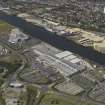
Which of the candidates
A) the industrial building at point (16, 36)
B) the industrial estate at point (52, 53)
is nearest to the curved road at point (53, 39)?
the industrial estate at point (52, 53)

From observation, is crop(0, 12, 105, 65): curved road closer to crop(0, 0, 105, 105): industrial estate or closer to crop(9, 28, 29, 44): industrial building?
crop(0, 0, 105, 105): industrial estate

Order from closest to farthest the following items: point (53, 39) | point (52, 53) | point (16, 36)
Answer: point (52, 53), point (53, 39), point (16, 36)

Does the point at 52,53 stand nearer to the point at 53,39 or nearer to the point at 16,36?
the point at 53,39

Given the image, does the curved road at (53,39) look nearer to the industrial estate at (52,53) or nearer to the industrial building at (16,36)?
the industrial estate at (52,53)

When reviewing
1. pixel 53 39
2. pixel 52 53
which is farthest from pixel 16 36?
pixel 52 53

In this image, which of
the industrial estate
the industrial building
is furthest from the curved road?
the industrial building

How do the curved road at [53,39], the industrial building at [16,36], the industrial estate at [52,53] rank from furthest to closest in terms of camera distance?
the industrial building at [16,36] < the curved road at [53,39] < the industrial estate at [52,53]

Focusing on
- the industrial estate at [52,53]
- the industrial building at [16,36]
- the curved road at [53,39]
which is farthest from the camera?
the industrial building at [16,36]

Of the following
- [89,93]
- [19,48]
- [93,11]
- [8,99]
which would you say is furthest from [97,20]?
[8,99]

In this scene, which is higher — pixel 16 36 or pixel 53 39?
pixel 16 36
